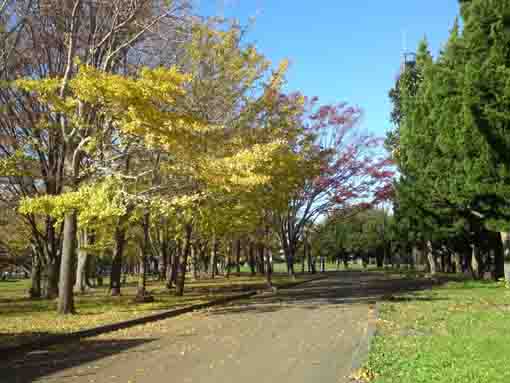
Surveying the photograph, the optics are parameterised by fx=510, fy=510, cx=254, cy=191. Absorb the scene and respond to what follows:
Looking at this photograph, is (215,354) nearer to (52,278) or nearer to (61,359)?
(61,359)

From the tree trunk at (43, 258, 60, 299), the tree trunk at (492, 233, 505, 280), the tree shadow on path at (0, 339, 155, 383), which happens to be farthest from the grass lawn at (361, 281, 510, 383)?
the tree trunk at (492, 233, 505, 280)

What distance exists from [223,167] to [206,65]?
6.26 meters

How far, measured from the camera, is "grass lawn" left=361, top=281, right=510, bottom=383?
21.9ft

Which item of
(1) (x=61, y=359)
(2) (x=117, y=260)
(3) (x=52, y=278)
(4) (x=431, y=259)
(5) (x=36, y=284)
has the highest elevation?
(2) (x=117, y=260)

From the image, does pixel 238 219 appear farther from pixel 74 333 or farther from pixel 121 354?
pixel 121 354

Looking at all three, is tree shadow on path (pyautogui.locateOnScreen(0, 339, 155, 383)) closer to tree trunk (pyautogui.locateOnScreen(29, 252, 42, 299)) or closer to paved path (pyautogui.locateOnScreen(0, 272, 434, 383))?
paved path (pyautogui.locateOnScreen(0, 272, 434, 383))

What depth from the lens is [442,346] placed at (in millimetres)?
8680

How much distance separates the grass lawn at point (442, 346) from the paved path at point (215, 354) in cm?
51

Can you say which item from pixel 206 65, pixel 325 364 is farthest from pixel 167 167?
pixel 325 364

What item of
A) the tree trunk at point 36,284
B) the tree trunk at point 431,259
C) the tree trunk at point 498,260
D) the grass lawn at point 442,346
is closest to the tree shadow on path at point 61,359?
the grass lawn at point 442,346

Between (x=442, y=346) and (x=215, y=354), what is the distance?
3.91 meters

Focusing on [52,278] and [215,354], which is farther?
[52,278]

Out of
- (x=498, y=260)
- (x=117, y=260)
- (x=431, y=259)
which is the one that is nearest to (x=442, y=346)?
(x=117, y=260)

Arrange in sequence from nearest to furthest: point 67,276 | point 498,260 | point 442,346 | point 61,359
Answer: point 442,346
point 61,359
point 67,276
point 498,260
